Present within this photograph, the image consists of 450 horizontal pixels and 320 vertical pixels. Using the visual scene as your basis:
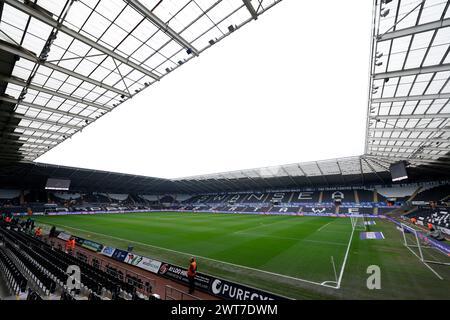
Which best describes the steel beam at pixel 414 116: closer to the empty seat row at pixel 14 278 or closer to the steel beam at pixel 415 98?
the steel beam at pixel 415 98

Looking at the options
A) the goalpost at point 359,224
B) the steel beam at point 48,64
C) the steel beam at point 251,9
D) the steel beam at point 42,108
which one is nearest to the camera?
the steel beam at point 251,9

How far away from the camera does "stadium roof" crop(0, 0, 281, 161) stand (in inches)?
359

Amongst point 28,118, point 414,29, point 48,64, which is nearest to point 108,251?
point 48,64

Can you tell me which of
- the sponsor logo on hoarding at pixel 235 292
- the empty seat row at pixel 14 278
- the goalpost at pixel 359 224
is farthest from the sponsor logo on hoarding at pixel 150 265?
the goalpost at pixel 359 224

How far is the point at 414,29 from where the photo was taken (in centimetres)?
938

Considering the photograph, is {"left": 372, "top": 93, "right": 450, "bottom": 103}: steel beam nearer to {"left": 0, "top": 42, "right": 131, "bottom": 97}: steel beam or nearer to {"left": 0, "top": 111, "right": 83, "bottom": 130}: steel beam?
{"left": 0, "top": 42, "right": 131, "bottom": 97}: steel beam

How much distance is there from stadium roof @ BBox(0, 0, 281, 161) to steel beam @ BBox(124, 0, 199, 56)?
1.4 inches


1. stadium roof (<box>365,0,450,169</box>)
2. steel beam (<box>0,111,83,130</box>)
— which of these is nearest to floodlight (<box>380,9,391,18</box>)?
stadium roof (<box>365,0,450,169</box>)

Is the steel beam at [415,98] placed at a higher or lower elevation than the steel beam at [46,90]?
lower

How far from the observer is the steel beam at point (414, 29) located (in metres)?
8.75

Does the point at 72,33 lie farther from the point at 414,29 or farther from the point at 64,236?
the point at 64,236

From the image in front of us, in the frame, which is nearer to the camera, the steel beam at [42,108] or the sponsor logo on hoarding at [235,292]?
the sponsor logo on hoarding at [235,292]

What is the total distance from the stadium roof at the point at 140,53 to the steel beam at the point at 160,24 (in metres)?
0.05
